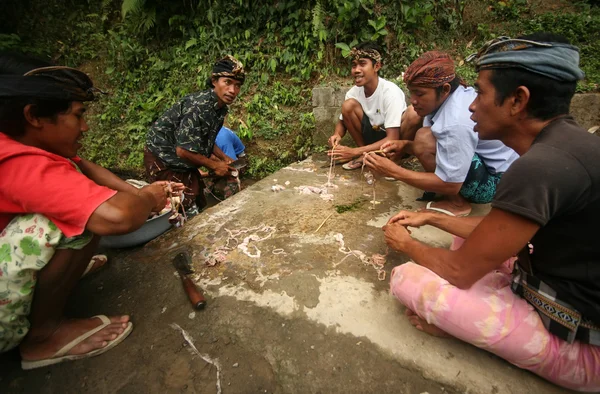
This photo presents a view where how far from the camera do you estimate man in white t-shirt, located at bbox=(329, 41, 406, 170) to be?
3561mm

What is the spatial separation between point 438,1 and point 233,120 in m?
4.34

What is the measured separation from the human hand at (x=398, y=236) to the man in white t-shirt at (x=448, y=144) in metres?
0.91

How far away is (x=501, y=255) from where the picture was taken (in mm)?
1296

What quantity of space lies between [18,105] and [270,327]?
69.2 inches

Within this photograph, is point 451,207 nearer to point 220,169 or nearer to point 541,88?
point 541,88

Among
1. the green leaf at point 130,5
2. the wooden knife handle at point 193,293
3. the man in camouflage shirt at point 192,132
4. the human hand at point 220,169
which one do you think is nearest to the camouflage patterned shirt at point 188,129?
the man in camouflage shirt at point 192,132

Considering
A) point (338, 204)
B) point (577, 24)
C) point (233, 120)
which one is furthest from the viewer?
point (233, 120)

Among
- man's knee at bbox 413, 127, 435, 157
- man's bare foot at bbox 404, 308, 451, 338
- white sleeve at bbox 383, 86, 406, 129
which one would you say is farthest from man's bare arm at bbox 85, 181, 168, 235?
white sleeve at bbox 383, 86, 406, 129

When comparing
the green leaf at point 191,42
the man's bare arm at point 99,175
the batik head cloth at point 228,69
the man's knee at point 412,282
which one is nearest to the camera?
the man's knee at point 412,282

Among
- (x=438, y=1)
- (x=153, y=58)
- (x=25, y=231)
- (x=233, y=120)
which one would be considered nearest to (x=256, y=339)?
(x=25, y=231)

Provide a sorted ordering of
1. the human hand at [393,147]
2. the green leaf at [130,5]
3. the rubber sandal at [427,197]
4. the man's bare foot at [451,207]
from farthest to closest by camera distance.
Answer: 1. the green leaf at [130,5]
2. the rubber sandal at [427,197]
3. the human hand at [393,147]
4. the man's bare foot at [451,207]

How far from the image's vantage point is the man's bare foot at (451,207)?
288 centimetres

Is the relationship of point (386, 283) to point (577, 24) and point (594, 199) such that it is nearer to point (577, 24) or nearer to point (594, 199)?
point (594, 199)

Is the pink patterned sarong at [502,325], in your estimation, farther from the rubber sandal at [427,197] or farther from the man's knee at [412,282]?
the rubber sandal at [427,197]
